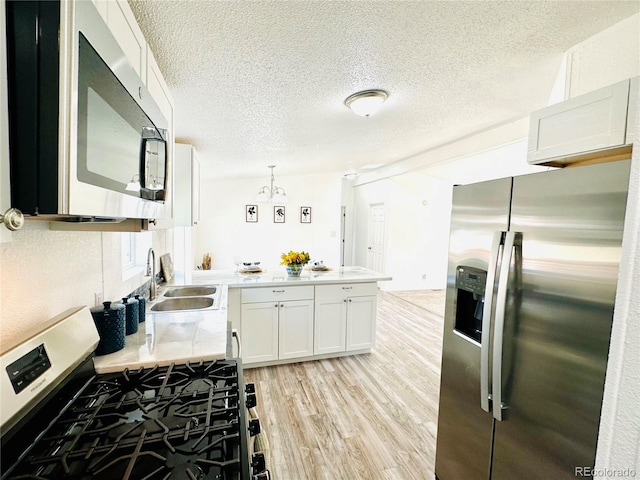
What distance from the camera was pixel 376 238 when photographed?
6965 mm

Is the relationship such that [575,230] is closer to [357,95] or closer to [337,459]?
[357,95]

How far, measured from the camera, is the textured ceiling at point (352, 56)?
123 centimetres

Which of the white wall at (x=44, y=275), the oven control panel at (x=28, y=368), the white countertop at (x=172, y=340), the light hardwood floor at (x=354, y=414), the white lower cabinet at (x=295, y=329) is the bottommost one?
the light hardwood floor at (x=354, y=414)

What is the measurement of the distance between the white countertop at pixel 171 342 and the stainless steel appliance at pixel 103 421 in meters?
0.12

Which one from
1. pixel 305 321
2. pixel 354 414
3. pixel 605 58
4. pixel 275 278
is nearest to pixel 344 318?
pixel 305 321

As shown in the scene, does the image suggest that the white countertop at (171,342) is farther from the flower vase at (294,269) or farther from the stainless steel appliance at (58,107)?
the flower vase at (294,269)

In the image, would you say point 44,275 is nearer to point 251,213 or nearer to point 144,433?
point 144,433

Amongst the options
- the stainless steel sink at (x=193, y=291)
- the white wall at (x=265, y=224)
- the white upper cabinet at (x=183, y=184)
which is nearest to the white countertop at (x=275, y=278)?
the stainless steel sink at (x=193, y=291)

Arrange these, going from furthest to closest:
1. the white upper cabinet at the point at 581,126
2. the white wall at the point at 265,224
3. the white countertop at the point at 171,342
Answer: the white wall at the point at 265,224, the white countertop at the point at 171,342, the white upper cabinet at the point at 581,126

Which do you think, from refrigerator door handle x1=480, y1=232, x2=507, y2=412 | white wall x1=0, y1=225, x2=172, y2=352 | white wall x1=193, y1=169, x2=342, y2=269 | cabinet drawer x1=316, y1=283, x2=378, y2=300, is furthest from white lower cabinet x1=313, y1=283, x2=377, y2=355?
white wall x1=193, y1=169, x2=342, y2=269

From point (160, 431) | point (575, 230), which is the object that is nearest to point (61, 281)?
point (160, 431)

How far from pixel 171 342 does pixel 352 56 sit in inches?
68.2

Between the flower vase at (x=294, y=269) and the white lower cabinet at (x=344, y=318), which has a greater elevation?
the flower vase at (x=294, y=269)

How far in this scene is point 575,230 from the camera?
39.9 inches
